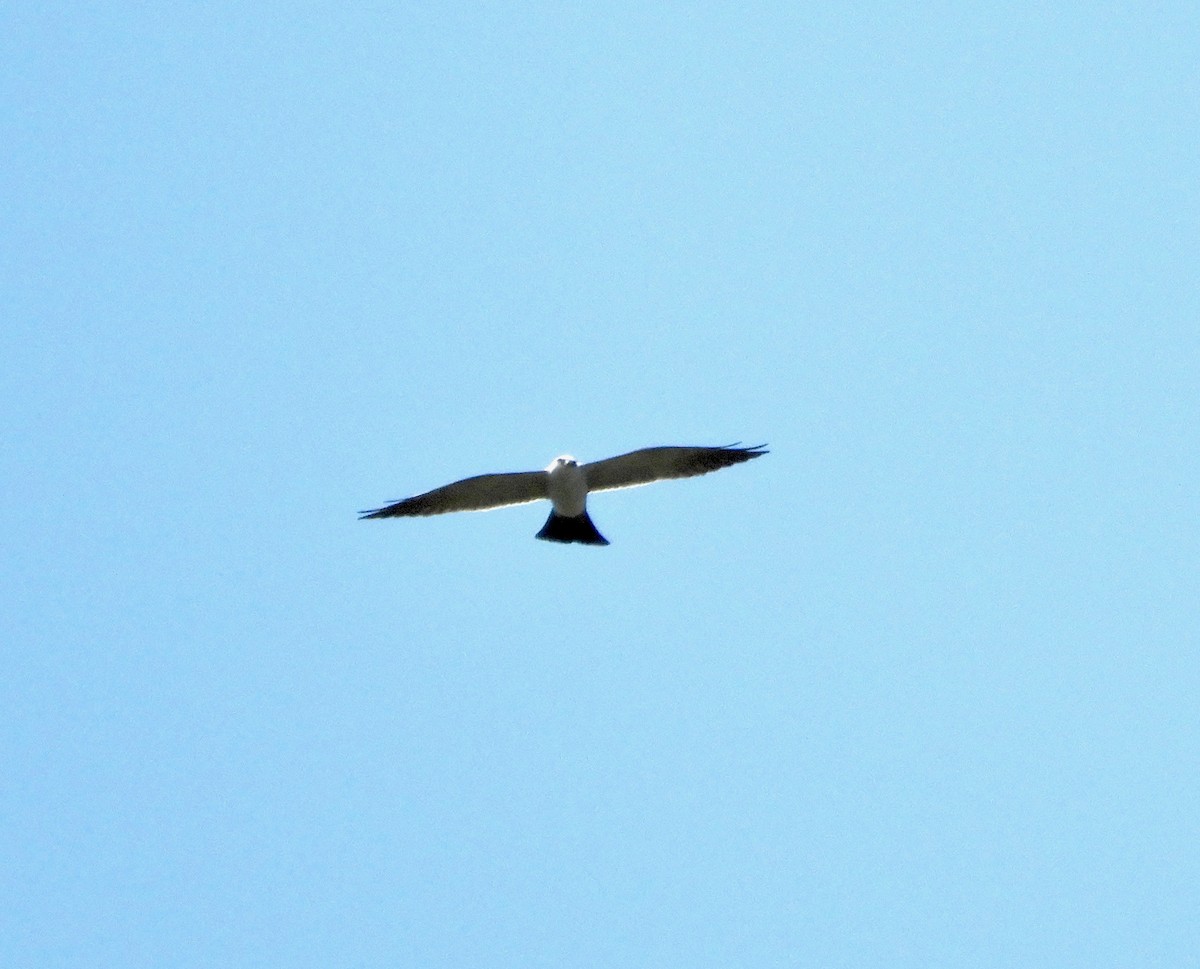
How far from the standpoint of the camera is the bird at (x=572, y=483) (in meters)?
16.7

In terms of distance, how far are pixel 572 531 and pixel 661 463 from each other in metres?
1.15

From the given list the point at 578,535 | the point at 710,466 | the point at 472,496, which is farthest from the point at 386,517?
the point at 710,466

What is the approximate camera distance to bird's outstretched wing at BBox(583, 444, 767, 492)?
656 inches

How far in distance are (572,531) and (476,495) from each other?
1.12 metres

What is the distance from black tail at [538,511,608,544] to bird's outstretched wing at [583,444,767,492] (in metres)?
0.40

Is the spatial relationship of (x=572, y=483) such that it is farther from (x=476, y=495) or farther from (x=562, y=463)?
(x=476, y=495)

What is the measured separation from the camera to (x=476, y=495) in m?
17.1

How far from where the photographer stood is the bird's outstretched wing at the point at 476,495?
16.8m

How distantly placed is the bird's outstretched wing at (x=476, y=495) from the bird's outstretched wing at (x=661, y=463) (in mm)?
573

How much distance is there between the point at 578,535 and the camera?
1670cm

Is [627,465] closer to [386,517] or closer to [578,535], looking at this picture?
[578,535]

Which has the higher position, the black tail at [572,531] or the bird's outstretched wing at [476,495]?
the bird's outstretched wing at [476,495]

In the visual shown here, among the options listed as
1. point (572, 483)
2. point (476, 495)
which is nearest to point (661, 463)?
point (572, 483)

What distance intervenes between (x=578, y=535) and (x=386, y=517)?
202 centimetres
